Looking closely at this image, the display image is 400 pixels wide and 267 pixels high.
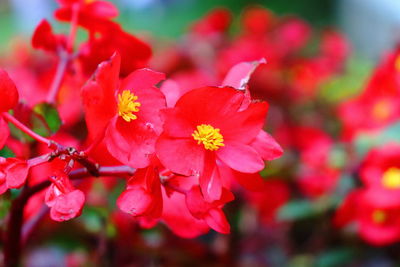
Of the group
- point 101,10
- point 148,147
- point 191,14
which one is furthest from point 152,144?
point 191,14

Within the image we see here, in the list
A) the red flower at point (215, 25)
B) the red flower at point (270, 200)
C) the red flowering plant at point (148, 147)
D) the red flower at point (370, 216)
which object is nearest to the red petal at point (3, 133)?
the red flowering plant at point (148, 147)

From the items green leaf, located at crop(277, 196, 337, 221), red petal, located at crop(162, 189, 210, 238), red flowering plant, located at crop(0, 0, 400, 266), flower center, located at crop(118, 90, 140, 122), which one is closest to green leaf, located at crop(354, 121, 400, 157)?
red flowering plant, located at crop(0, 0, 400, 266)

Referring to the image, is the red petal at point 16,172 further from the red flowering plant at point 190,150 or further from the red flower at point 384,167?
the red flower at point 384,167

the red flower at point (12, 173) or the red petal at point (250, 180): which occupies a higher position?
the red flower at point (12, 173)

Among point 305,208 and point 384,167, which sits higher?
point 384,167

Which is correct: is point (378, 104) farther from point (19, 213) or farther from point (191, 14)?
point (191, 14)

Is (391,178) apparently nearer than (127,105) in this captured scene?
No
